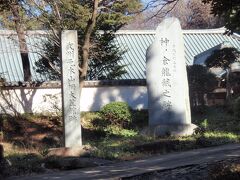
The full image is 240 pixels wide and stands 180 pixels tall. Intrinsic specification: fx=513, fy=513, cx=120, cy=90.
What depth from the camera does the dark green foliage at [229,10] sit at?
671 cm

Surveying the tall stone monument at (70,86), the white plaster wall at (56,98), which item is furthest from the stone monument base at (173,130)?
the white plaster wall at (56,98)

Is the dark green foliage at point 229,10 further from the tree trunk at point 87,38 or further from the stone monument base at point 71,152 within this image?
the tree trunk at point 87,38

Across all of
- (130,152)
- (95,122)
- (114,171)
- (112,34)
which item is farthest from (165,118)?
(112,34)

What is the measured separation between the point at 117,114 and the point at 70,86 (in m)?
6.21

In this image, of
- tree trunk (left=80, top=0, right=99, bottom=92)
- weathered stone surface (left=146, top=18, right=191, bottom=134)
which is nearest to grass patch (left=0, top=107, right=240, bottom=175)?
weathered stone surface (left=146, top=18, right=191, bottom=134)

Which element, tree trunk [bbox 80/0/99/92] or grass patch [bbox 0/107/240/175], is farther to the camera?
tree trunk [bbox 80/0/99/92]

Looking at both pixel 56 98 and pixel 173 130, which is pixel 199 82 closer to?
pixel 56 98

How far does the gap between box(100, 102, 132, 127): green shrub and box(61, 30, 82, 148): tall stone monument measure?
20.1 feet

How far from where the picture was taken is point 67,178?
9.02 m

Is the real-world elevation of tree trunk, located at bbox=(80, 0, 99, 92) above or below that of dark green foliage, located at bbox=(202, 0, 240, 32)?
above

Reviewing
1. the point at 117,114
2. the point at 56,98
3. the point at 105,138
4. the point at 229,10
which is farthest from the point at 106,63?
the point at 229,10

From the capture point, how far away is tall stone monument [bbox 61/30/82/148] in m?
13.2

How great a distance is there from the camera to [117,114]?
19.5 metres

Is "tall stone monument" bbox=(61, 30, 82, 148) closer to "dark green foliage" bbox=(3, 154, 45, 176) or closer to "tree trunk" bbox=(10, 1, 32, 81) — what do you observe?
"tree trunk" bbox=(10, 1, 32, 81)
